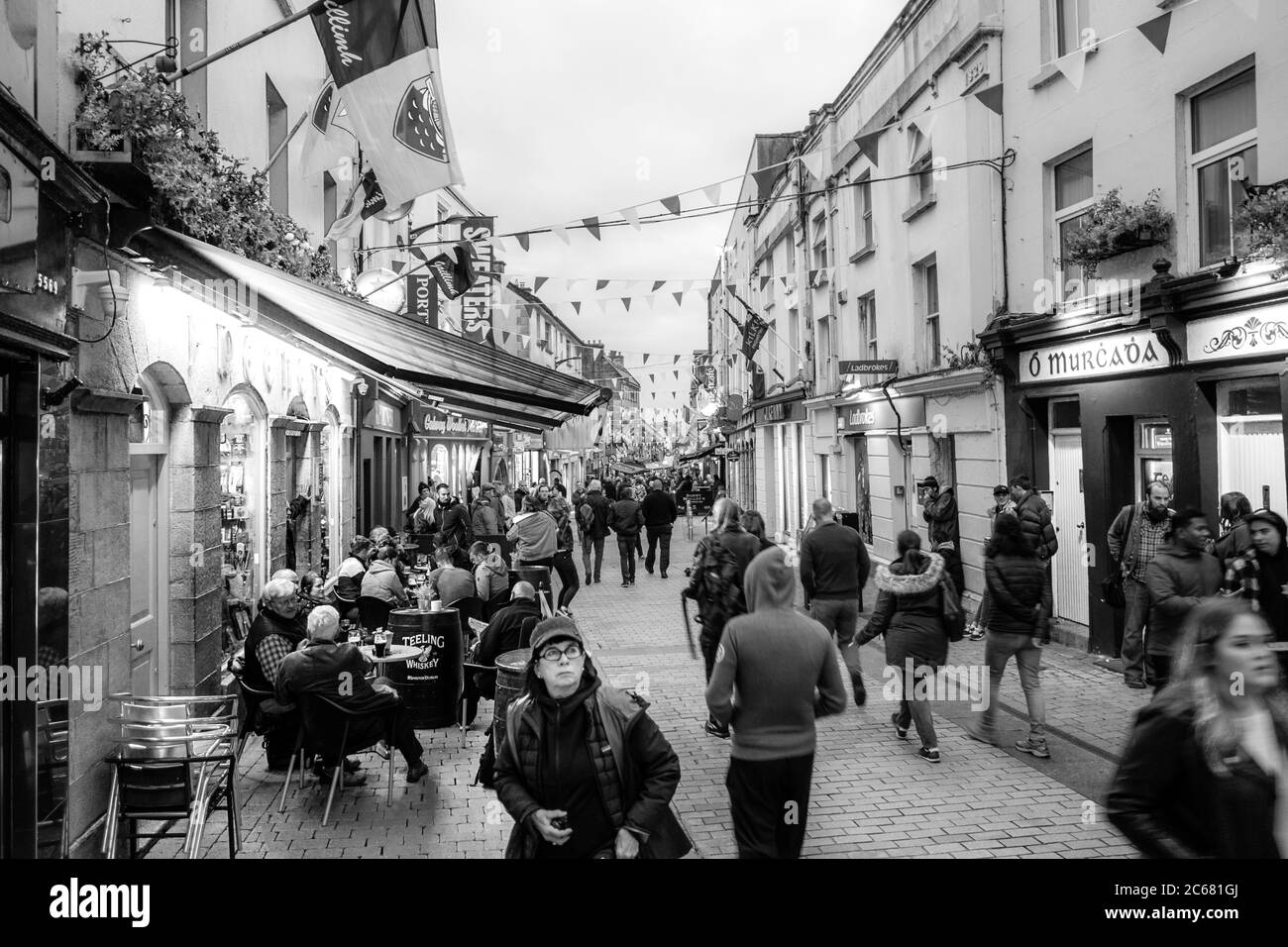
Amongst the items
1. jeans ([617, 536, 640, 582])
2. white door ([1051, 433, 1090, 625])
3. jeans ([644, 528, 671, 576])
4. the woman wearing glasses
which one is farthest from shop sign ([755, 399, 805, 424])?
the woman wearing glasses

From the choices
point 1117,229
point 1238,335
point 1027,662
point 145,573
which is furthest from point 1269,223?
point 145,573

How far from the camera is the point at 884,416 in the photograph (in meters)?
16.7

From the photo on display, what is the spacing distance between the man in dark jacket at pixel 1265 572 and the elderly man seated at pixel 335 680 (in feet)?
21.6

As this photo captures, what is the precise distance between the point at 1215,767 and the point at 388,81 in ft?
23.9

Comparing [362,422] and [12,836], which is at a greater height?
[362,422]

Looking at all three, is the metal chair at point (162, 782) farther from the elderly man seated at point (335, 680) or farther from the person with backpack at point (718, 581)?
the person with backpack at point (718, 581)

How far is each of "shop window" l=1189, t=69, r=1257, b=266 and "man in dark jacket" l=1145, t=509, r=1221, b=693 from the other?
292 cm

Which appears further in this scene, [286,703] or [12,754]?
[286,703]

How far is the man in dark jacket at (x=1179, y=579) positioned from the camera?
6578 millimetres

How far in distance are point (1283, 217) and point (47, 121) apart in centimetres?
833
